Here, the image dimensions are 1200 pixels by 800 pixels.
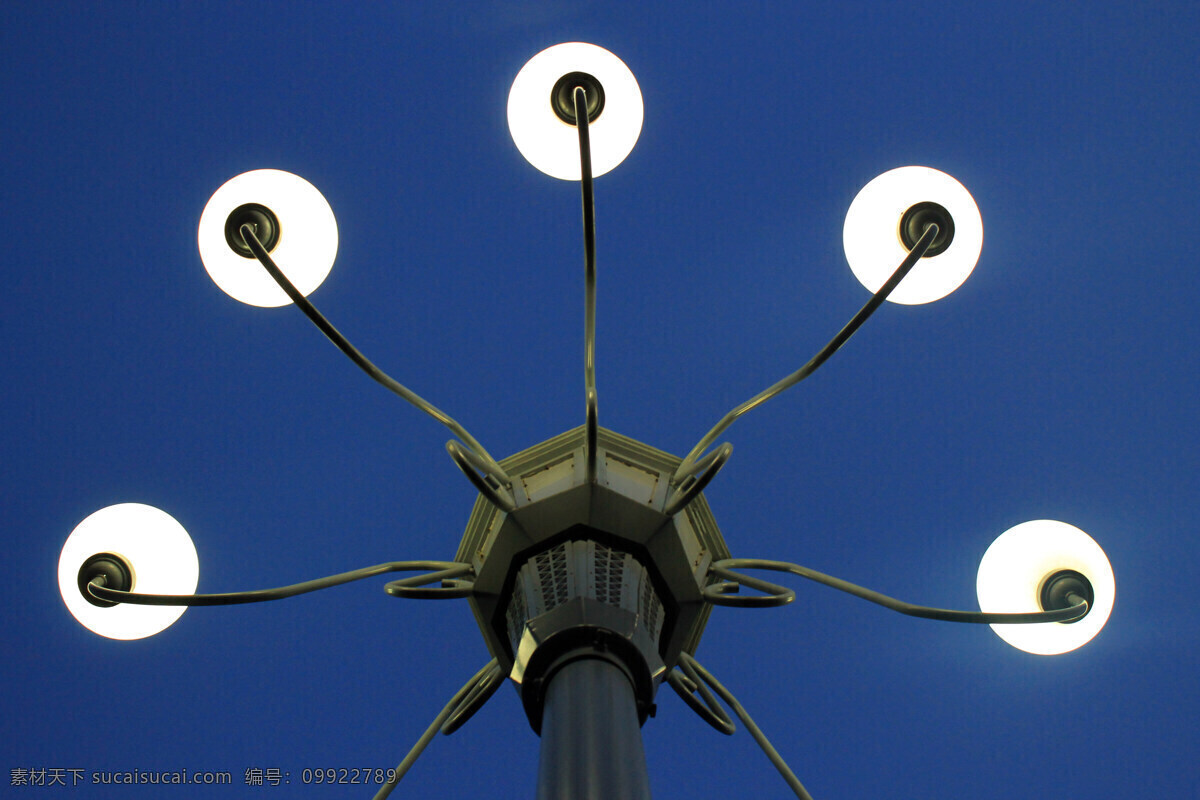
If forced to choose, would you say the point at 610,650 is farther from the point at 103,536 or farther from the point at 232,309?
the point at 232,309

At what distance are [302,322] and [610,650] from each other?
5.53 metres

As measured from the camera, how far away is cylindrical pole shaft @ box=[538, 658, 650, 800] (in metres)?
2.10

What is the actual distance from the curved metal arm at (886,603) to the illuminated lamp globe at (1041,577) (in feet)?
0.73

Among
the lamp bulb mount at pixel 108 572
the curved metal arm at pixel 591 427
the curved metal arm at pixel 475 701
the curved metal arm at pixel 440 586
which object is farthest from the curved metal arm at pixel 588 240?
the lamp bulb mount at pixel 108 572

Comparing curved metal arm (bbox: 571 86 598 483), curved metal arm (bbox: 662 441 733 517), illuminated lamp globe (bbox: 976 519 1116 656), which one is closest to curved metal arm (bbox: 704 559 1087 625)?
illuminated lamp globe (bbox: 976 519 1116 656)

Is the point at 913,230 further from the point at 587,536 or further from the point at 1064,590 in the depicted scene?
the point at 587,536

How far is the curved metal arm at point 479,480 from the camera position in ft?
8.98

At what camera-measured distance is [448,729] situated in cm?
316

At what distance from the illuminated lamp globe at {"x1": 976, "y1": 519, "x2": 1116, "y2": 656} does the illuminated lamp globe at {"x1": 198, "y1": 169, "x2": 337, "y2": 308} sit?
277 centimetres

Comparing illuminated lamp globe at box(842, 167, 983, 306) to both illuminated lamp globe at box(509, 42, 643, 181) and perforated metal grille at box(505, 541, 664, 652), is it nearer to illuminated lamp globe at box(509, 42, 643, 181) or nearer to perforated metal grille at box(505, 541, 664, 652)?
illuminated lamp globe at box(509, 42, 643, 181)

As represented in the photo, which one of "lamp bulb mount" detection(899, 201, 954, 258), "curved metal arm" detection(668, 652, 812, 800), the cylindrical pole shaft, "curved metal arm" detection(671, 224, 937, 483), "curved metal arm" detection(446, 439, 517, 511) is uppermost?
"lamp bulb mount" detection(899, 201, 954, 258)

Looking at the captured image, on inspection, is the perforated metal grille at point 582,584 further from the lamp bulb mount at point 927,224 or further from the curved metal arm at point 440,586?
the lamp bulb mount at point 927,224

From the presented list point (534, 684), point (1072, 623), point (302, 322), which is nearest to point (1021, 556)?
point (1072, 623)

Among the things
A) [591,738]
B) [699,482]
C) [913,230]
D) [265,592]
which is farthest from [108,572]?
[913,230]
